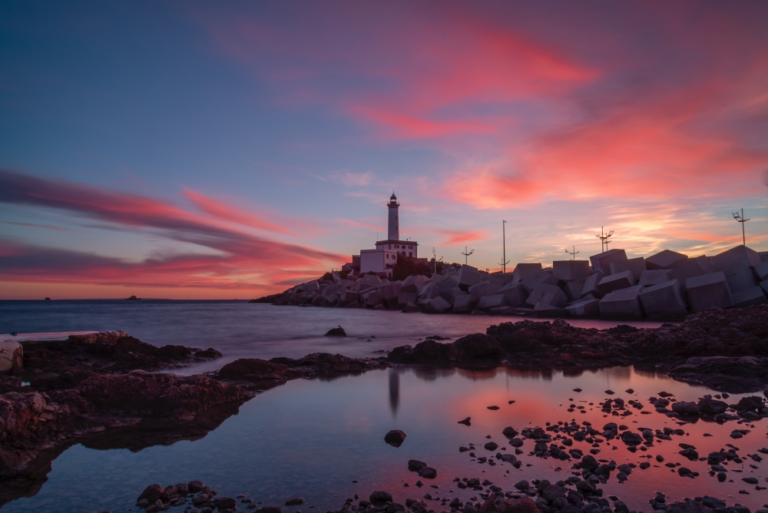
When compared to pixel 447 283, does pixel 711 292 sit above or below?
below

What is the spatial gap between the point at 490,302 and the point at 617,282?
8856 mm

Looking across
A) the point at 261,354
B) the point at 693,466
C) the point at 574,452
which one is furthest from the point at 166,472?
the point at 261,354

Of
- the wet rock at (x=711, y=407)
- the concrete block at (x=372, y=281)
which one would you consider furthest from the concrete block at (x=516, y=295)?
the wet rock at (x=711, y=407)

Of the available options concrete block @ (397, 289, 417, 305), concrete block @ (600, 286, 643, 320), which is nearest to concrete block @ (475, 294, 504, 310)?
concrete block @ (600, 286, 643, 320)

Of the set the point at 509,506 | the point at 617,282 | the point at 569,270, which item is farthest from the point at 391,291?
the point at 509,506

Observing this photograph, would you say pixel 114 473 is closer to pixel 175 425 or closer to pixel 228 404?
pixel 175 425

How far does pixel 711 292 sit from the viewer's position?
17906 millimetres

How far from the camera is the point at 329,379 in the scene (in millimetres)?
8477

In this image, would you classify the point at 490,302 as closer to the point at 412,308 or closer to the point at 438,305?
the point at 438,305

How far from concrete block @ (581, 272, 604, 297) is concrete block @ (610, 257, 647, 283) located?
714 millimetres

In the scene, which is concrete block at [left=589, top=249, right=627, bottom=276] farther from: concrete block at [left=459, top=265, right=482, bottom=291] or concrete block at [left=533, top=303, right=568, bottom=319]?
concrete block at [left=459, top=265, right=482, bottom=291]

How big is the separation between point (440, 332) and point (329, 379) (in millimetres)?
12253

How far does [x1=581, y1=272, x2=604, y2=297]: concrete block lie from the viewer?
2311 centimetres

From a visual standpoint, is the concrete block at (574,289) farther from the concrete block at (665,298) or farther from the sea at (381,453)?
the sea at (381,453)
